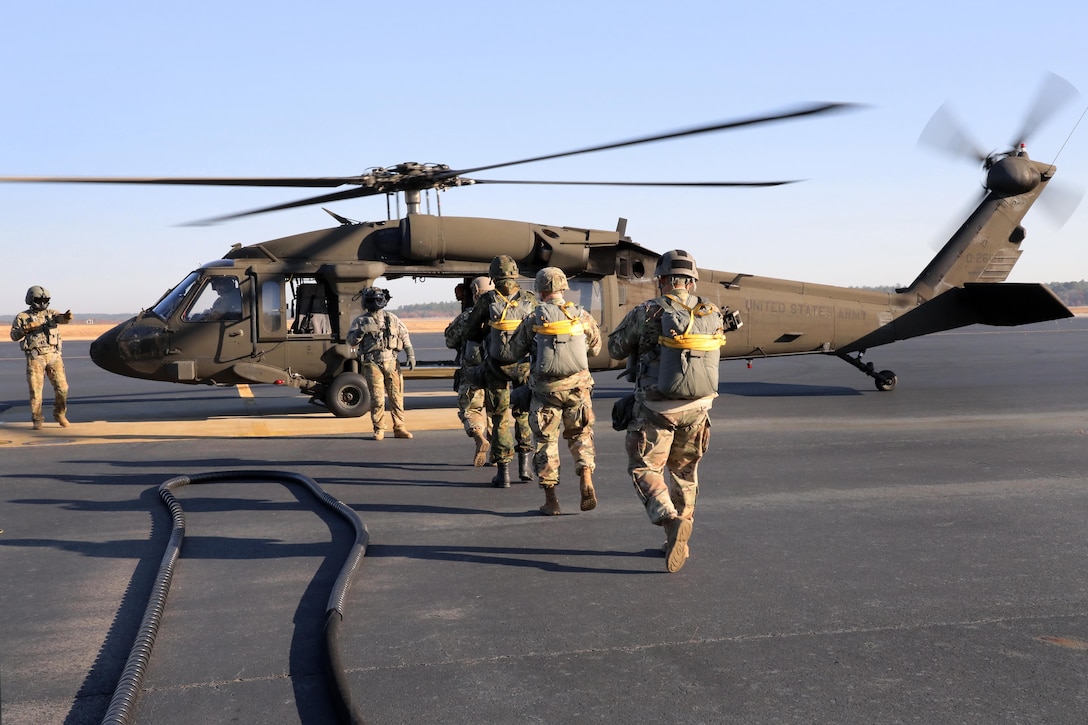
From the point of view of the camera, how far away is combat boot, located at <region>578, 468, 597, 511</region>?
667 centimetres

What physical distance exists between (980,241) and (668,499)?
1343cm

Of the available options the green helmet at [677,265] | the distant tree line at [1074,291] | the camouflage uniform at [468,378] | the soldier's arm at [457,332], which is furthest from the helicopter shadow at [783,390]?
the distant tree line at [1074,291]

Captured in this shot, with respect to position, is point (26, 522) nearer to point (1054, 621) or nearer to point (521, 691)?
point (521, 691)

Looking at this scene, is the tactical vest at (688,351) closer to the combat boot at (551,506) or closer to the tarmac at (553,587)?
the tarmac at (553,587)

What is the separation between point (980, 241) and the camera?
16594 mm

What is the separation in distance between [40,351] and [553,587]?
9933mm

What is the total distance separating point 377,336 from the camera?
10.9 meters

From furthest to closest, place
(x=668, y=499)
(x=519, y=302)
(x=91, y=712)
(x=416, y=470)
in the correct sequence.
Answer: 1. (x=416, y=470)
2. (x=519, y=302)
3. (x=668, y=499)
4. (x=91, y=712)

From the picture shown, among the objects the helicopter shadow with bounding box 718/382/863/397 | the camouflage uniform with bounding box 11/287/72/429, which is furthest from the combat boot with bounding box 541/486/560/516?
the helicopter shadow with bounding box 718/382/863/397

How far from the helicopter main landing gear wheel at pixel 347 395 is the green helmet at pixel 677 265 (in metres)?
7.79

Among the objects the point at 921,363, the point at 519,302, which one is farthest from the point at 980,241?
the point at 519,302

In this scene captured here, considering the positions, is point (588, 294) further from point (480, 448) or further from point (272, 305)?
point (480, 448)

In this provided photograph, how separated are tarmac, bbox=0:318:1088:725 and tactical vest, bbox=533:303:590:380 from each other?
1.10 m

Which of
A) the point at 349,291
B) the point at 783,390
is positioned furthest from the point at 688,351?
the point at 783,390
